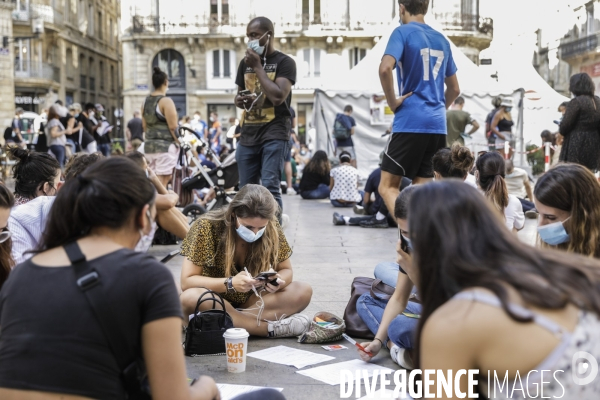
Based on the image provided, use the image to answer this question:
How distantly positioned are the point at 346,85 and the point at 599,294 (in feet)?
54.5

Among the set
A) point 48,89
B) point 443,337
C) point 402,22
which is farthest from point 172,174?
point 48,89

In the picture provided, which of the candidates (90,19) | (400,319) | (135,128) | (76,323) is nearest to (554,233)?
(400,319)

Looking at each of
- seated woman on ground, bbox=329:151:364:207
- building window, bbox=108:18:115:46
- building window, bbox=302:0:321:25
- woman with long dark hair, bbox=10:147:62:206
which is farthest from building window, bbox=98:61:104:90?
woman with long dark hair, bbox=10:147:62:206

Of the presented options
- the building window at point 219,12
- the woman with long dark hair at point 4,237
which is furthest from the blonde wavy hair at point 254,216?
the building window at point 219,12

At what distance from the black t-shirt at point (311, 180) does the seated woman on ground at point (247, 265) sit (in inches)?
398

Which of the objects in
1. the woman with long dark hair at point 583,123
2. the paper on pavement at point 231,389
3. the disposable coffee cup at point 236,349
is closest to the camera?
the paper on pavement at point 231,389

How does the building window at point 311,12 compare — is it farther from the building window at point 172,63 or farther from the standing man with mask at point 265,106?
the standing man with mask at point 265,106

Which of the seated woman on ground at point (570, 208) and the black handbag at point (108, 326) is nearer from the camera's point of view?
the black handbag at point (108, 326)

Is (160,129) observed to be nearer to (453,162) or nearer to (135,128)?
(453,162)

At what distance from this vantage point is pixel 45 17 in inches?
1702

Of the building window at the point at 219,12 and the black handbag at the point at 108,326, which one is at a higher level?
the building window at the point at 219,12

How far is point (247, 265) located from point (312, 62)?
38608 millimetres

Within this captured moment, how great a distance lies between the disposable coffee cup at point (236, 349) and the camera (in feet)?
13.5

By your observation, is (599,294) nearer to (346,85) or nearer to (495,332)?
(495,332)
